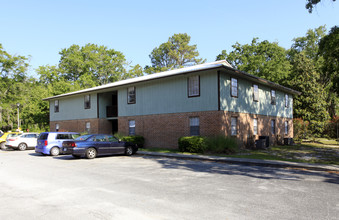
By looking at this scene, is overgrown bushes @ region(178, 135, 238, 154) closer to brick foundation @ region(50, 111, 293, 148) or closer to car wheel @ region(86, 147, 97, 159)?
brick foundation @ region(50, 111, 293, 148)

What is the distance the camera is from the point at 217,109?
18.8m

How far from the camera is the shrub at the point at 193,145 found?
58.2 ft

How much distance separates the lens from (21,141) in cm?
2312

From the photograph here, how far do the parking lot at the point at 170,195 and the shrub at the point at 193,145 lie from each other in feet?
23.8

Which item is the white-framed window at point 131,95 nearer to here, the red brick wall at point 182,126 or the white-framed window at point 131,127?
the red brick wall at point 182,126

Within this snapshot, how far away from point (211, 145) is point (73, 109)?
2139 cm

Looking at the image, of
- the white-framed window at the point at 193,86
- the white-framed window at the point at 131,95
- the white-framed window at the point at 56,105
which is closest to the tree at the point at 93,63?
the white-framed window at the point at 56,105

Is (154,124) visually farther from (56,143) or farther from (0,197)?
(0,197)

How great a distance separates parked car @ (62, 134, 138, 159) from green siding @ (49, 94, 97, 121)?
12.9 metres

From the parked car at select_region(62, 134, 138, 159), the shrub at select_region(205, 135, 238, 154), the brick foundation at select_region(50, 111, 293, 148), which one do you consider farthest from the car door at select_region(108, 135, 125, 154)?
the shrub at select_region(205, 135, 238, 154)

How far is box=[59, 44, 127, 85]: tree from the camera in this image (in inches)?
2315

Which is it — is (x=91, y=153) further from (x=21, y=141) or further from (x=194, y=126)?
(x=21, y=141)

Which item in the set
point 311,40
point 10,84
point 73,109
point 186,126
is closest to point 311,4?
point 186,126

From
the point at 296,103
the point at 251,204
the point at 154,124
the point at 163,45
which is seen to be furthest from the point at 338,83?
the point at 163,45
